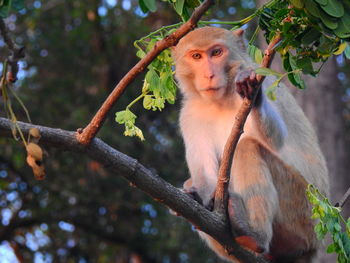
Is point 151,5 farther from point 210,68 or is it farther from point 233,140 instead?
point 210,68

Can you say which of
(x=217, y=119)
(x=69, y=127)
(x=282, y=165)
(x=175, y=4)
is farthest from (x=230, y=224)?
(x=69, y=127)

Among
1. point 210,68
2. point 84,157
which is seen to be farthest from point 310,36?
point 84,157

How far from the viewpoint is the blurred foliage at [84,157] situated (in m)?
9.91

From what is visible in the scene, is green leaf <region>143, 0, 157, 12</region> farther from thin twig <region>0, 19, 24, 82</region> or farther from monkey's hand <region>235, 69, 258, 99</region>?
monkey's hand <region>235, 69, 258, 99</region>

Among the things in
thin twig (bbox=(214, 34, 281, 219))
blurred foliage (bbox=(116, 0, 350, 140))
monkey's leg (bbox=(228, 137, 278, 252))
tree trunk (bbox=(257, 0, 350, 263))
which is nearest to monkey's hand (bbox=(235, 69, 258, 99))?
thin twig (bbox=(214, 34, 281, 219))

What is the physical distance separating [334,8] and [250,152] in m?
1.91

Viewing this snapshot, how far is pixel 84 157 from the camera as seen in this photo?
405 inches

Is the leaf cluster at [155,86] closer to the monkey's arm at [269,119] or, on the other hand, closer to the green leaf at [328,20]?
the monkey's arm at [269,119]

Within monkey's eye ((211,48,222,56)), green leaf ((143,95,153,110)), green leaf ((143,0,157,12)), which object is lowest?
monkey's eye ((211,48,222,56))

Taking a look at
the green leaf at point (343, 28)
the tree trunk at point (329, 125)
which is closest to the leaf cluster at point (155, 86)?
the green leaf at point (343, 28)

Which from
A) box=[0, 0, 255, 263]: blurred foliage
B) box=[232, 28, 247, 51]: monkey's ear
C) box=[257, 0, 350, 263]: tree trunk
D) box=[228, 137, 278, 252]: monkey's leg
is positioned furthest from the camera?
box=[0, 0, 255, 263]: blurred foliage

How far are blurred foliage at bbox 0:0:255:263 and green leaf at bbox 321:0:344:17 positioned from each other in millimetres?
6694

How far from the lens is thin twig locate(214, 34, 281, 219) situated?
345 centimetres

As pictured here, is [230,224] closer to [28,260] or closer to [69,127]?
[69,127]
